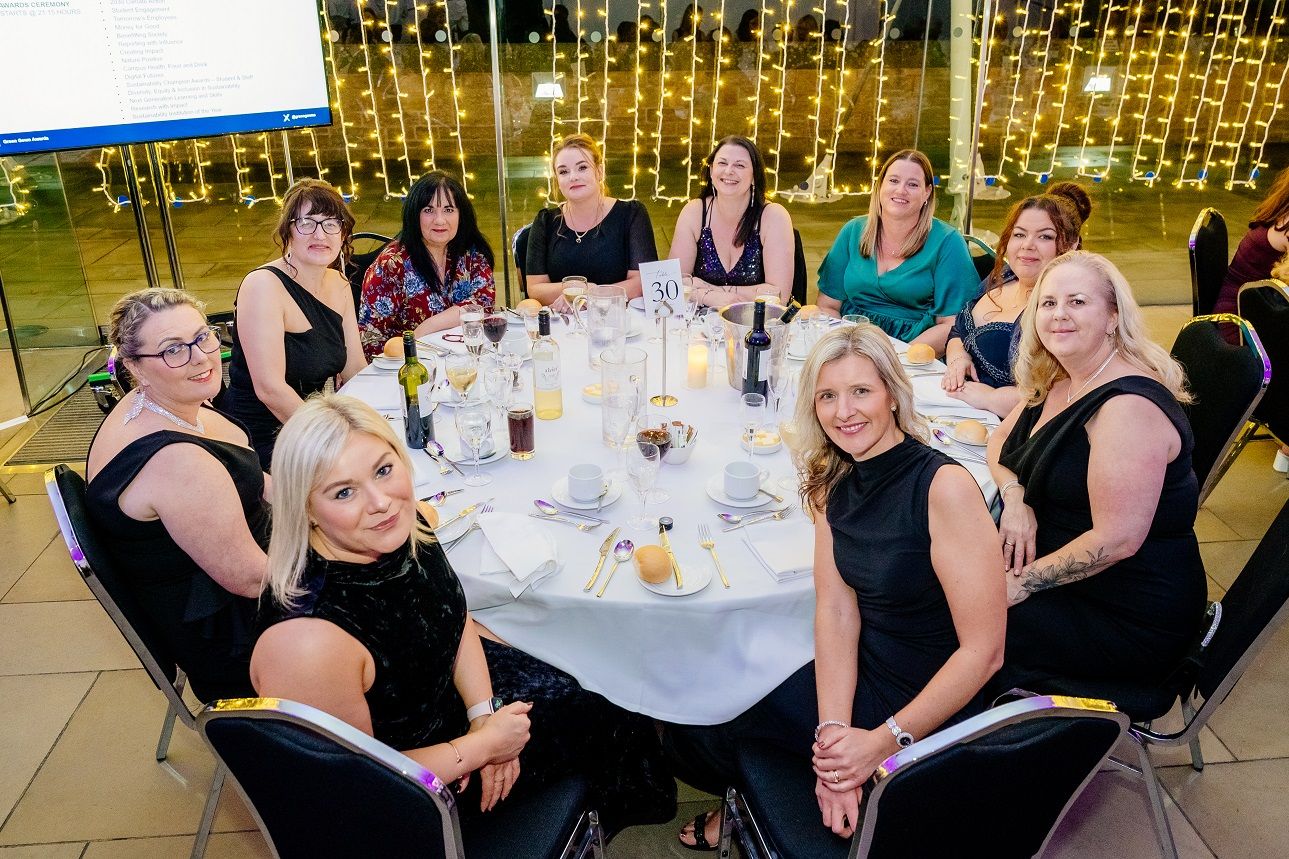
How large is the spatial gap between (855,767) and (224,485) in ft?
4.53

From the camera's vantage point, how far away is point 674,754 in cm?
217

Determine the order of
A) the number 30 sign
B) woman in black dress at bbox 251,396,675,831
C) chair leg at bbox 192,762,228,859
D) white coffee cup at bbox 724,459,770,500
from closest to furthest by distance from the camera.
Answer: woman in black dress at bbox 251,396,675,831 < chair leg at bbox 192,762,228,859 < white coffee cup at bbox 724,459,770,500 < the number 30 sign

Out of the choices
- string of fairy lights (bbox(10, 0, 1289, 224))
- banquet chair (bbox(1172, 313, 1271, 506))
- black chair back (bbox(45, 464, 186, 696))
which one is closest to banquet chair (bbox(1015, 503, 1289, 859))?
banquet chair (bbox(1172, 313, 1271, 506))

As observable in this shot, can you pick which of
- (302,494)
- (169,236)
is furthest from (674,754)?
(169,236)

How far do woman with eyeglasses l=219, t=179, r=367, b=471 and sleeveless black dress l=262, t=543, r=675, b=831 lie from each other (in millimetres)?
1388

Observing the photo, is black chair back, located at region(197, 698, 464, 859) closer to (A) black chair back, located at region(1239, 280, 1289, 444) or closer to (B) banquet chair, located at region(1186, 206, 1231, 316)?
(A) black chair back, located at region(1239, 280, 1289, 444)

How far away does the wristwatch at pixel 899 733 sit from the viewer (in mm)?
1673

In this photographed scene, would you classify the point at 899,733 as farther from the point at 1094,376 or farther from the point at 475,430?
the point at 475,430

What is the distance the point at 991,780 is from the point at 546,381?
64.3 inches

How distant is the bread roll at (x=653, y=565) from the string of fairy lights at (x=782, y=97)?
4.11m

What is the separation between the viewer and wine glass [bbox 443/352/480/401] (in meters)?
2.51

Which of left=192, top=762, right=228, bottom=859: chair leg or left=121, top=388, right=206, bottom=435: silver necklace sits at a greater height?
left=121, top=388, right=206, bottom=435: silver necklace

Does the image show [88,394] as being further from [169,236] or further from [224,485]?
[224,485]

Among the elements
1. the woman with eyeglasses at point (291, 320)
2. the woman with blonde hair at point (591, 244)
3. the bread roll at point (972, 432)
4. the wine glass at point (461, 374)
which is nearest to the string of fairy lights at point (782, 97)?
the woman with blonde hair at point (591, 244)
